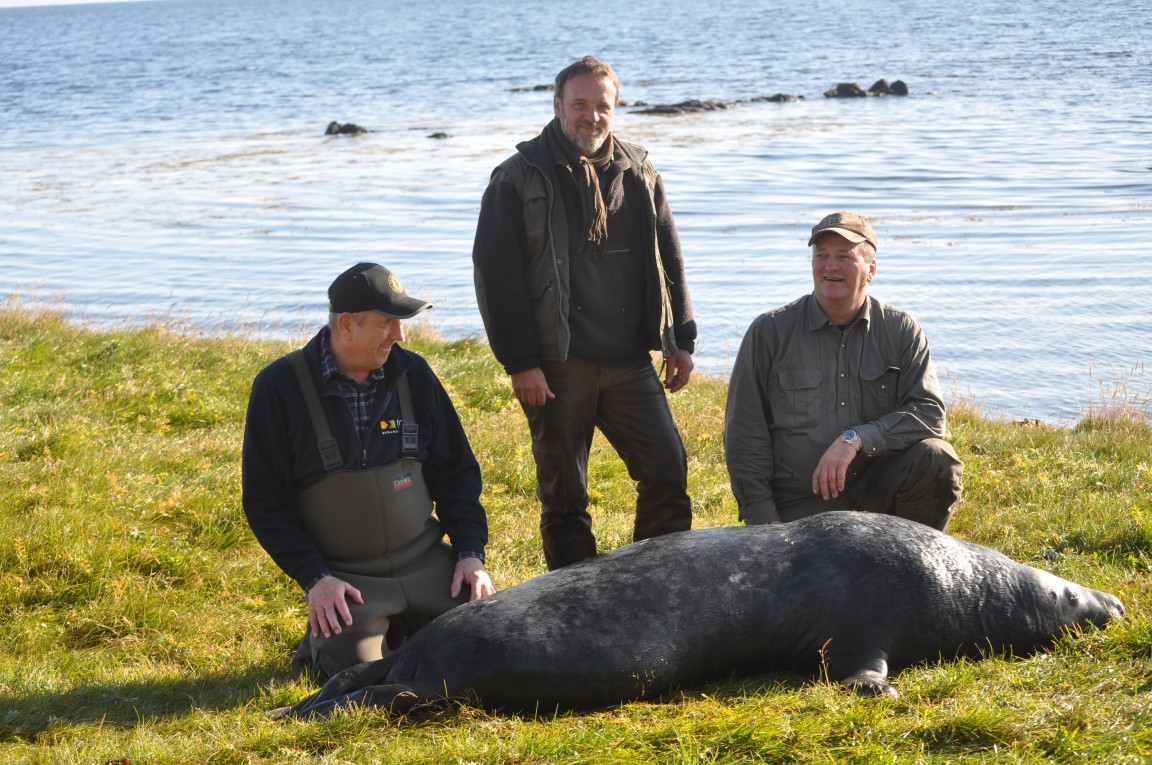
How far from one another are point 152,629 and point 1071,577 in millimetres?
4598

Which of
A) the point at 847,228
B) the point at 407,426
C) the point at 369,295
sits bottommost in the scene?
the point at 407,426

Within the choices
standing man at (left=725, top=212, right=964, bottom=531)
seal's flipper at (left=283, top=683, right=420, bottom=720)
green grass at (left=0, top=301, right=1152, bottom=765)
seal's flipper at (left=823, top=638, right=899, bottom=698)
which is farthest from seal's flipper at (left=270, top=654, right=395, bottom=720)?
standing man at (left=725, top=212, right=964, bottom=531)

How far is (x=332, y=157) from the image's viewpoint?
3400 centimetres

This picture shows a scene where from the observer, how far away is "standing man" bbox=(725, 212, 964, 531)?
19.0 ft

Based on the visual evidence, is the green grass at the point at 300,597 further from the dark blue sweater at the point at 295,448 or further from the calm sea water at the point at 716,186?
the calm sea water at the point at 716,186

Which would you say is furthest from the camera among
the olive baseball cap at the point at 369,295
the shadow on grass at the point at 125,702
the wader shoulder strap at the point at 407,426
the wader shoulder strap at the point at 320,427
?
the wader shoulder strap at the point at 407,426

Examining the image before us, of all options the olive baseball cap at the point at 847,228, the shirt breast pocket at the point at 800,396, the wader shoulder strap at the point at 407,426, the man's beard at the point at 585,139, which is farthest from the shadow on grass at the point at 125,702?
the olive baseball cap at the point at 847,228

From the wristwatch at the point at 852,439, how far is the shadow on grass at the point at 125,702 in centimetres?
281

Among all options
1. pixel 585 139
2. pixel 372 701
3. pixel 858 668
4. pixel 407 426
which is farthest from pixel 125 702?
pixel 585 139

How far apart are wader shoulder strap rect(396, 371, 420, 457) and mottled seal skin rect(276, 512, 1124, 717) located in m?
0.84

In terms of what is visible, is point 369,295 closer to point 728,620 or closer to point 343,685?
point 343,685

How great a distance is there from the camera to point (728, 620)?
15.8ft

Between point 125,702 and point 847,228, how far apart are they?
3.92 m

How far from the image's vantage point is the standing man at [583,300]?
5.96m
